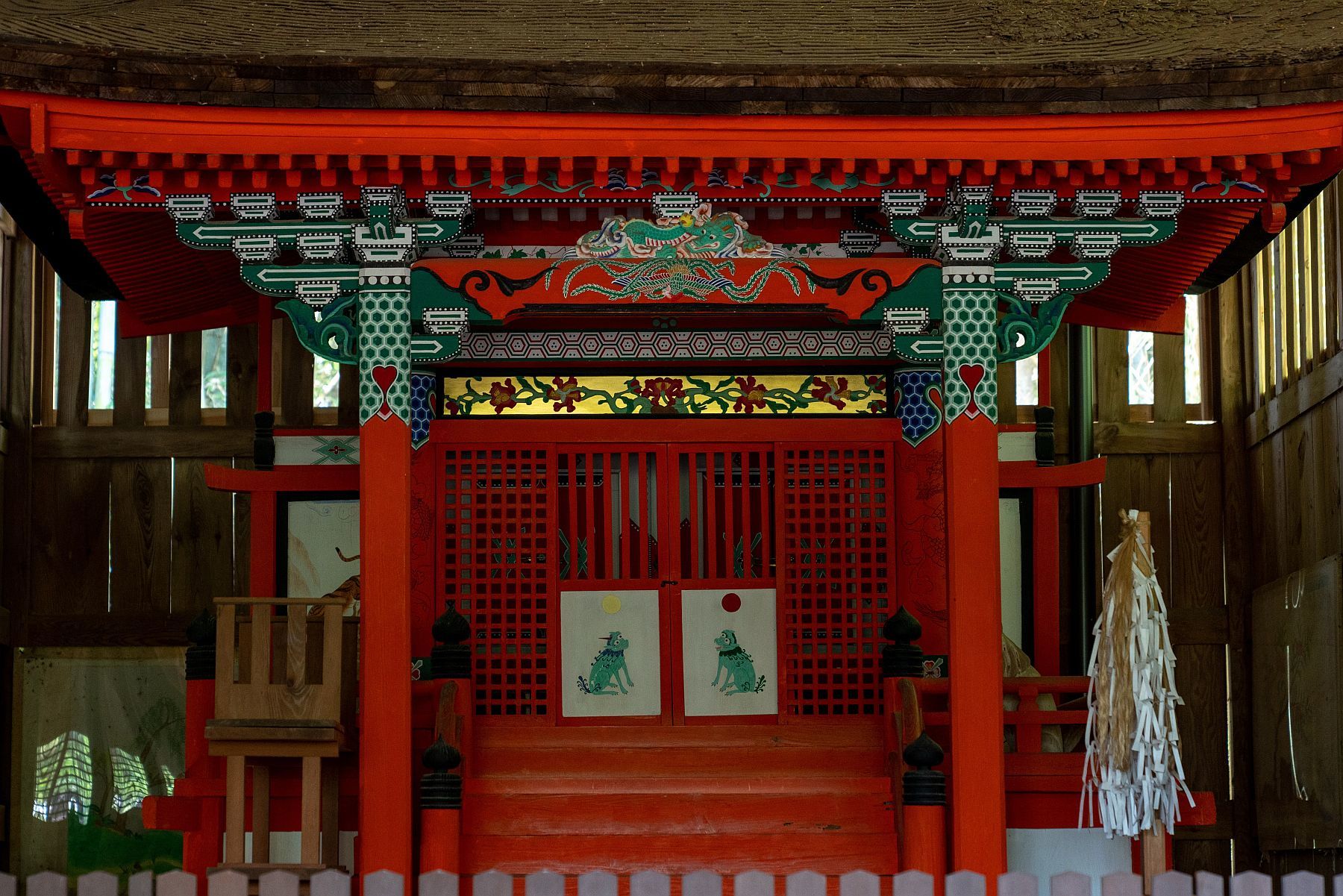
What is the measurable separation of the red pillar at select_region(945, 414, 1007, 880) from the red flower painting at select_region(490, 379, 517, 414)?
9.93 ft

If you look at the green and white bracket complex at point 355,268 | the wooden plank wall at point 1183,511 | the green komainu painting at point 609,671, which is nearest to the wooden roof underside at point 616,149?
the green and white bracket complex at point 355,268

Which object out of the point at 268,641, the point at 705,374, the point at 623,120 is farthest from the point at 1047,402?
the point at 268,641

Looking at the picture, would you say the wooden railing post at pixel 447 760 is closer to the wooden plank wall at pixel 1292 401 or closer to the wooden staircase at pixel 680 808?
the wooden staircase at pixel 680 808

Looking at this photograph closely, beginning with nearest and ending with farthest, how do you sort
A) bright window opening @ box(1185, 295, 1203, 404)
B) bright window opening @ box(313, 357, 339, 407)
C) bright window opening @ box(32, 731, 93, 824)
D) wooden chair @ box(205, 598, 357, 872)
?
wooden chair @ box(205, 598, 357, 872), bright window opening @ box(32, 731, 93, 824), bright window opening @ box(313, 357, 339, 407), bright window opening @ box(1185, 295, 1203, 404)

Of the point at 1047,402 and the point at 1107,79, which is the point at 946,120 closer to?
the point at 1107,79

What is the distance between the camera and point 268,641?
8.54m

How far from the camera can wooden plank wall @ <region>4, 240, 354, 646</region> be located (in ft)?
46.7

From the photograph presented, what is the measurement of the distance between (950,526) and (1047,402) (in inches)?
128

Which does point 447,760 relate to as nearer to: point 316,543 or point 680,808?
point 680,808

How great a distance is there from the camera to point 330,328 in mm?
8797

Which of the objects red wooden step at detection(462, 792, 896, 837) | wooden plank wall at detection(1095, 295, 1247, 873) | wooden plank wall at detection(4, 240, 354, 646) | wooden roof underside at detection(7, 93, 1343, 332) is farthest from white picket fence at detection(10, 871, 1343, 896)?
wooden plank wall at detection(1095, 295, 1247, 873)

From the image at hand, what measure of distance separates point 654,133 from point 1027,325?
2235 mm

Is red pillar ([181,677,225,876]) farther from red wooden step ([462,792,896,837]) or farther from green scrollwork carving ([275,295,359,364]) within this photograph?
green scrollwork carving ([275,295,359,364])

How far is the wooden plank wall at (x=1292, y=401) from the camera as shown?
12539 millimetres
